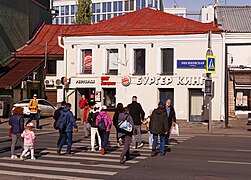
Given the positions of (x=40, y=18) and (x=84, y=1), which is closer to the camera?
(x=40, y=18)

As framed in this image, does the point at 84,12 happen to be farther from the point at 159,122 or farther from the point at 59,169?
the point at 59,169

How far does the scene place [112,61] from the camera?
33688 mm

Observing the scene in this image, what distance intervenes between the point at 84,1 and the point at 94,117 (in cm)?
4827

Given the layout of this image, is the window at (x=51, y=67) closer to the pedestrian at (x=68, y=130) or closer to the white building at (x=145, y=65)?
the white building at (x=145, y=65)

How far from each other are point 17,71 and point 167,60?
1269 centimetres

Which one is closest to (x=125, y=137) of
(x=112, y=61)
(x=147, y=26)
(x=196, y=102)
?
(x=196, y=102)

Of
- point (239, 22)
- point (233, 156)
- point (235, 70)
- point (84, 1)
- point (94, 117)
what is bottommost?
point (233, 156)

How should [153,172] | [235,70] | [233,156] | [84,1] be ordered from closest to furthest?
[153,172], [233,156], [235,70], [84,1]

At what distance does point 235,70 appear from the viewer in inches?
1647

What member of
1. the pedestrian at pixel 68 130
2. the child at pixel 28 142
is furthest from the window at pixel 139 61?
the child at pixel 28 142

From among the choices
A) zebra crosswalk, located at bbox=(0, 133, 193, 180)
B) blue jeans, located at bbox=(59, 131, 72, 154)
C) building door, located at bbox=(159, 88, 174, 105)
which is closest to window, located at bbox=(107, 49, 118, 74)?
building door, located at bbox=(159, 88, 174, 105)

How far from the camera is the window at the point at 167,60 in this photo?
32.3 m

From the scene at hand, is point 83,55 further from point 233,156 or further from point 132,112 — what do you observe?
point 233,156

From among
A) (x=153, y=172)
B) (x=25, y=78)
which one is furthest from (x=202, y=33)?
(x=153, y=172)
